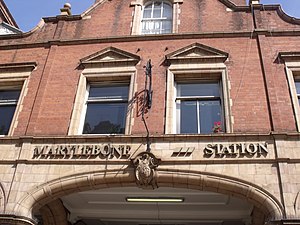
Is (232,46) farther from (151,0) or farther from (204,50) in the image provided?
(151,0)

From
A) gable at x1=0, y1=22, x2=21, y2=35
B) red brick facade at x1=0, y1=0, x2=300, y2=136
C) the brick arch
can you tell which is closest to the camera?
the brick arch

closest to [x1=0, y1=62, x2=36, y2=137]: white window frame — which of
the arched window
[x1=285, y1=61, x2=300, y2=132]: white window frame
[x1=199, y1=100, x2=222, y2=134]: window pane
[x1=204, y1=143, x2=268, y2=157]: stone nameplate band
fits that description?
the arched window

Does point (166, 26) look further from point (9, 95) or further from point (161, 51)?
point (9, 95)

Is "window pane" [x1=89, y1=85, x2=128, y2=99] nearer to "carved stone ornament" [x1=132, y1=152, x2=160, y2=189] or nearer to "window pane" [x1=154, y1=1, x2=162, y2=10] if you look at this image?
"carved stone ornament" [x1=132, y1=152, x2=160, y2=189]

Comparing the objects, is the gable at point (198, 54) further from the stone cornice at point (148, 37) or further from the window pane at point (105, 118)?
the window pane at point (105, 118)

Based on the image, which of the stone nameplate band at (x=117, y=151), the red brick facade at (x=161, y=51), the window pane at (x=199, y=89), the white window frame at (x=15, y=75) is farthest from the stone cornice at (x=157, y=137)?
the white window frame at (x=15, y=75)

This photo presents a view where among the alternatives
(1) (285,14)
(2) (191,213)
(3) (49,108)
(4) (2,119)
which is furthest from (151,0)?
(2) (191,213)

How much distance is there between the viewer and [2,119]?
35.2ft

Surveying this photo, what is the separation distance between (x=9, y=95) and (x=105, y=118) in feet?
11.8

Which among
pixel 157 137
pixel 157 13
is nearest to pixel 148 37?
pixel 157 13

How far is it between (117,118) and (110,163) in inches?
74.2

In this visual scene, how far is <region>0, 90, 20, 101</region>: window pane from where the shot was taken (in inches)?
439

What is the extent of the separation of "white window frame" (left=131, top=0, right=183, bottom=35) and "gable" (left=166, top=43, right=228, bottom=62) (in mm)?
1235

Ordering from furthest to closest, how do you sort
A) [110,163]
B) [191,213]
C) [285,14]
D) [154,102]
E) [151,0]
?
1. [151,0]
2. [285,14]
3. [191,213]
4. [154,102]
5. [110,163]
